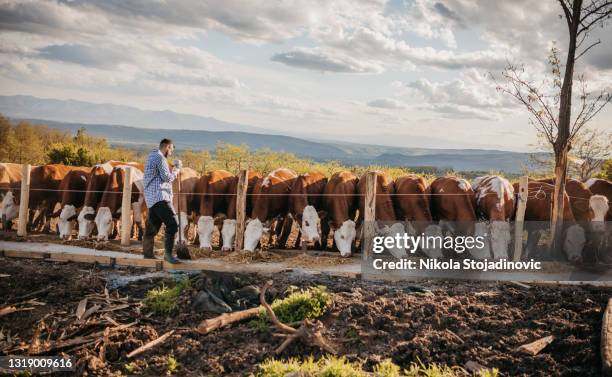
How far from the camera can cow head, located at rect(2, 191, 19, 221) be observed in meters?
14.2

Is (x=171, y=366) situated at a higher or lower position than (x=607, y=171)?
lower

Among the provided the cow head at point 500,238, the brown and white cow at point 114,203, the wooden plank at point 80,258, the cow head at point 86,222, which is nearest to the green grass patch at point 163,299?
the wooden plank at point 80,258

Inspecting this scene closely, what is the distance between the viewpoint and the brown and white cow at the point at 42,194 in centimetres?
1435

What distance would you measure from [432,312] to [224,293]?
2.73 m

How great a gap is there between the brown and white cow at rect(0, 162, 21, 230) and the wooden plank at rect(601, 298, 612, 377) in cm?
1306

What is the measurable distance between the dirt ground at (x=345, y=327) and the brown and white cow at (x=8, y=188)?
6304 millimetres

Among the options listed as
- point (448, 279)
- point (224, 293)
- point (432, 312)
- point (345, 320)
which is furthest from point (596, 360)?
point (224, 293)

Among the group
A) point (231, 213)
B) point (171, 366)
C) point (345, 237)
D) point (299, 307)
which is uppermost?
point (231, 213)

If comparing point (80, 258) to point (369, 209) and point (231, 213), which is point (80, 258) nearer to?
point (231, 213)

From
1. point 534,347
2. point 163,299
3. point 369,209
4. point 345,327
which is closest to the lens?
point 534,347

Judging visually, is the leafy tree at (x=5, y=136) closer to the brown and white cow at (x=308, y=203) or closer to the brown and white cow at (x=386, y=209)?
the brown and white cow at (x=308, y=203)

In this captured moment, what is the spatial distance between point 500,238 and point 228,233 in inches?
222

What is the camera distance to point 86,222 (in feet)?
42.3

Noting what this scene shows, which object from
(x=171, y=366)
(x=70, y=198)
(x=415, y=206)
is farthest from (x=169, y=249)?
(x=415, y=206)
